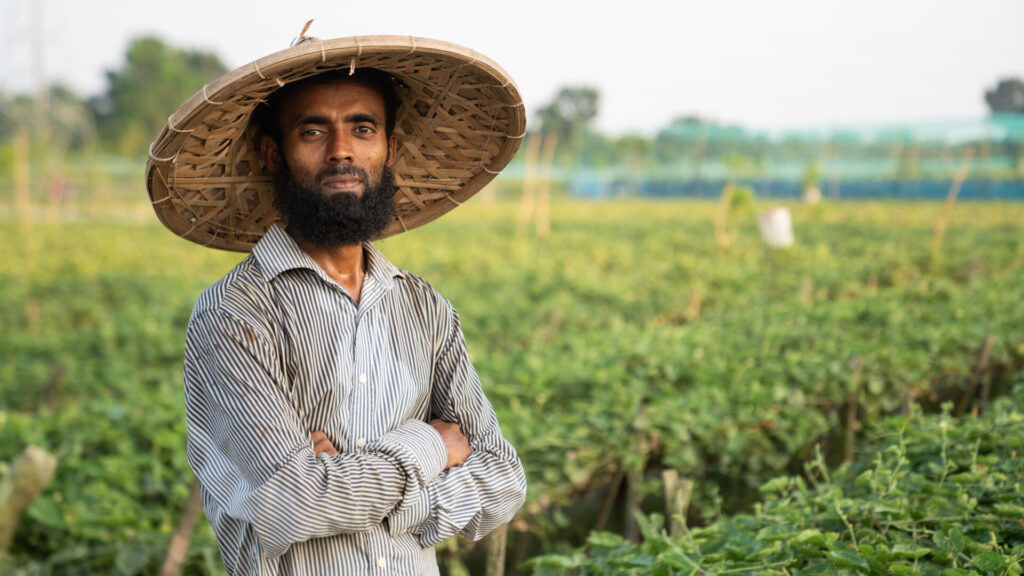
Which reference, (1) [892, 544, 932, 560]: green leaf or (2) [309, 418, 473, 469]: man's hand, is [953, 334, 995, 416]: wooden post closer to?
(1) [892, 544, 932, 560]: green leaf

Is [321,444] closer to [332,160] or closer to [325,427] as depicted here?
[325,427]

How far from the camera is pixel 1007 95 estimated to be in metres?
25.6

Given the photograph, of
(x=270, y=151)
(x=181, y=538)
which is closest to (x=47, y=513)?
(x=181, y=538)

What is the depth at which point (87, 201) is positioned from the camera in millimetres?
38062

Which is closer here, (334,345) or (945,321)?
(334,345)

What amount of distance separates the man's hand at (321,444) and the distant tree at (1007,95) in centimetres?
2791

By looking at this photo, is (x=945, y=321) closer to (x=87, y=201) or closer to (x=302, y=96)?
(x=302, y=96)

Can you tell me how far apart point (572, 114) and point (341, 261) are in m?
62.3

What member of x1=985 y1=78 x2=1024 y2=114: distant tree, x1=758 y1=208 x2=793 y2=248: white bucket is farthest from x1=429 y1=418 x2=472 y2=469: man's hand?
x1=985 y1=78 x2=1024 y2=114: distant tree

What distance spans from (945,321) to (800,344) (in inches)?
54.8

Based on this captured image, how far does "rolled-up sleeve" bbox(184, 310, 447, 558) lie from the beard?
0.25m

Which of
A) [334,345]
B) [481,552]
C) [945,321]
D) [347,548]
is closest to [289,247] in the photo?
[334,345]

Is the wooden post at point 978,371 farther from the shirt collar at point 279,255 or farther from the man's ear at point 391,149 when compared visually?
the shirt collar at point 279,255

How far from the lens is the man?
55.0 inches
